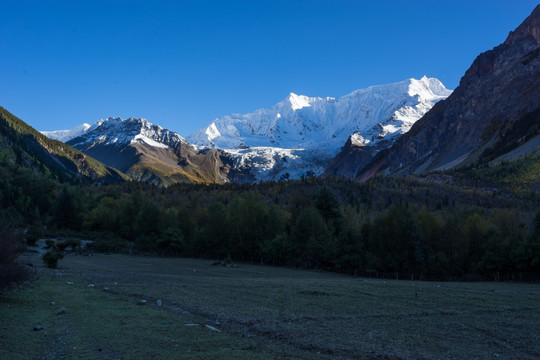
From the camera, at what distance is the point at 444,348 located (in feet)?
47.8

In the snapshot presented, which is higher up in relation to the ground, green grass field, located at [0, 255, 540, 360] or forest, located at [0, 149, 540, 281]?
forest, located at [0, 149, 540, 281]

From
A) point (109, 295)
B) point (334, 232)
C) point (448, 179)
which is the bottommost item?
point (109, 295)

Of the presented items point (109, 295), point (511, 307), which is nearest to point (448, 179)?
point (511, 307)

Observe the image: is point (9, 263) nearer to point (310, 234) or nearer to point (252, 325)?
point (252, 325)

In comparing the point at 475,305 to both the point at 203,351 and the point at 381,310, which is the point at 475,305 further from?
the point at 203,351

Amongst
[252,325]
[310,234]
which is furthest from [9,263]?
[310,234]

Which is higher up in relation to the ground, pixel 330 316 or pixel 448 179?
pixel 448 179

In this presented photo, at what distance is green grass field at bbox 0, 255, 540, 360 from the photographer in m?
13.0

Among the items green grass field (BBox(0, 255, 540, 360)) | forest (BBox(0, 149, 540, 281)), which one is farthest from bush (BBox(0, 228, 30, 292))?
forest (BBox(0, 149, 540, 281))

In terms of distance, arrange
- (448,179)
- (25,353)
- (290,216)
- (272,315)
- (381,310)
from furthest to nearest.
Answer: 1. (448,179)
2. (290,216)
3. (381,310)
4. (272,315)
5. (25,353)

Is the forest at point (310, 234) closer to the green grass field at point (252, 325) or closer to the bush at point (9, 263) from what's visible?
the bush at point (9, 263)

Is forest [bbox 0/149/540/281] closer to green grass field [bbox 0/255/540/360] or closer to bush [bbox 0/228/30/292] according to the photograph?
bush [bbox 0/228/30/292]

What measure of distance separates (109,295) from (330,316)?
41.3 feet

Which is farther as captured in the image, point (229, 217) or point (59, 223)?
point (59, 223)
